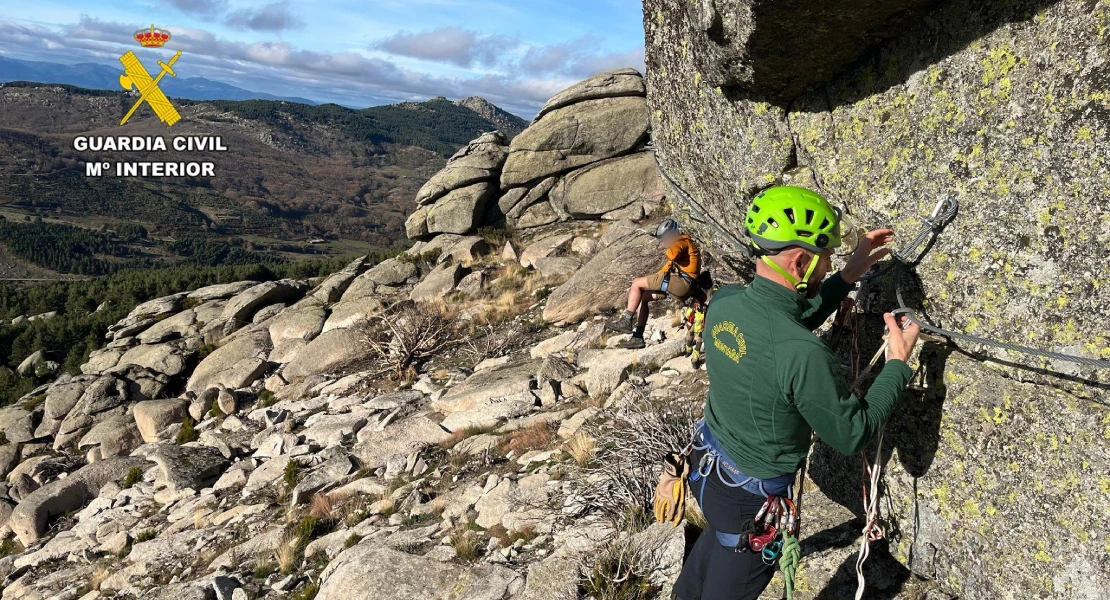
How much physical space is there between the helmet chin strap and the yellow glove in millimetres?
1794

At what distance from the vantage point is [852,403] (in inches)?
135

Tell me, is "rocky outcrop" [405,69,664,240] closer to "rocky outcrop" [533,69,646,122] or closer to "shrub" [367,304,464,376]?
"rocky outcrop" [533,69,646,122]

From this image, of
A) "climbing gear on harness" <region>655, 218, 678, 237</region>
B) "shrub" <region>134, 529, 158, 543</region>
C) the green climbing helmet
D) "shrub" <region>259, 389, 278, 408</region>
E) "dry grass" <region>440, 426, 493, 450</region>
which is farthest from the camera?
"shrub" <region>259, 389, 278, 408</region>

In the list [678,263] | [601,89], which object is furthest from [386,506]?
[601,89]

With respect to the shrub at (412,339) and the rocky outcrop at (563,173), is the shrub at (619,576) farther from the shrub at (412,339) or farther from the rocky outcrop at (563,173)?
the rocky outcrop at (563,173)

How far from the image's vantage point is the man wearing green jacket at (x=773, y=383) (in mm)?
3451

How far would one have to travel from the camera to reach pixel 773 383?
3586 mm

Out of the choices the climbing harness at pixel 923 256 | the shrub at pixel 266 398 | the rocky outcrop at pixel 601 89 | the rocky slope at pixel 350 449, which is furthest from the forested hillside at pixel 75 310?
the climbing harness at pixel 923 256

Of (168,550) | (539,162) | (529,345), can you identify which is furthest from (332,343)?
(539,162)

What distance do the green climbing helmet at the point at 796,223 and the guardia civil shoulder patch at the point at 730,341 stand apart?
56 cm

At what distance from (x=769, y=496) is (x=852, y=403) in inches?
38.5

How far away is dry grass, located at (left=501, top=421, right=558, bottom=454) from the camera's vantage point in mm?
9969

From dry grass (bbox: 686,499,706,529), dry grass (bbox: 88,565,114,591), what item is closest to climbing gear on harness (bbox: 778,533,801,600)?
dry grass (bbox: 686,499,706,529)

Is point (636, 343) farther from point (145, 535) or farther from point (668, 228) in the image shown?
point (145, 535)
